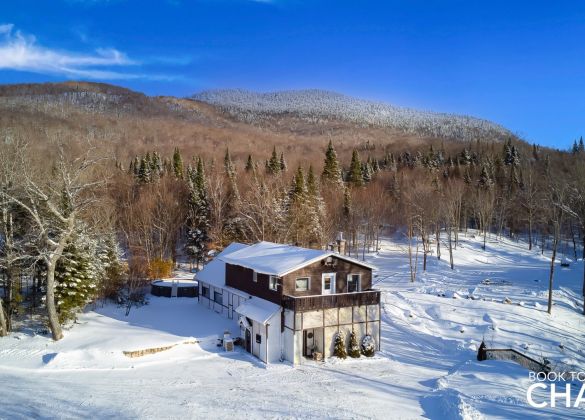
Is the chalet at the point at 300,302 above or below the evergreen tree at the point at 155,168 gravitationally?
below

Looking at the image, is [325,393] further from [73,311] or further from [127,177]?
[127,177]

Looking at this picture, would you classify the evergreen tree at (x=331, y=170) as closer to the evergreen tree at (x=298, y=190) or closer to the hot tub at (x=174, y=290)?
the evergreen tree at (x=298, y=190)

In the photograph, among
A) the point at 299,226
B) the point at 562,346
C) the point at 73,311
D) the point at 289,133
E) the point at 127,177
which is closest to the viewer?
the point at 73,311

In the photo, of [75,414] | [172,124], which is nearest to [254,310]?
[75,414]

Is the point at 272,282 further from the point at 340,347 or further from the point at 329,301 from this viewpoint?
the point at 340,347

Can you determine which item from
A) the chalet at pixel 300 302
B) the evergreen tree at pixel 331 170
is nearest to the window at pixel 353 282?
the chalet at pixel 300 302
